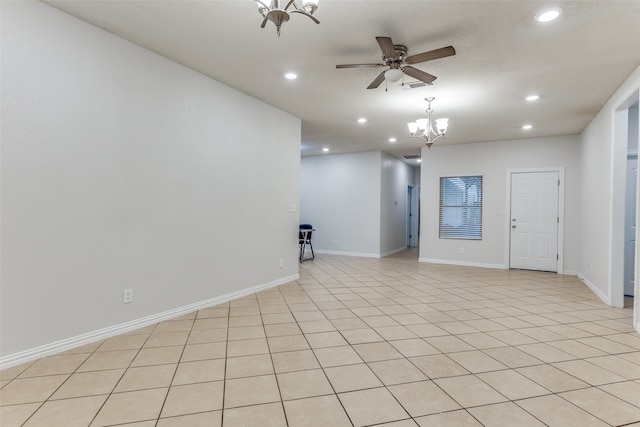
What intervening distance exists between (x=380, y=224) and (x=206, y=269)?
4.87 m

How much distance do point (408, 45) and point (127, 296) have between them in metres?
3.38

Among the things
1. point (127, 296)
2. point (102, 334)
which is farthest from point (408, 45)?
point (102, 334)

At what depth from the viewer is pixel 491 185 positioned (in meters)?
6.67

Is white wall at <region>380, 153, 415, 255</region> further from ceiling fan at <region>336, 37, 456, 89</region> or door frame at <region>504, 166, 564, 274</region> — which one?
ceiling fan at <region>336, 37, 456, 89</region>

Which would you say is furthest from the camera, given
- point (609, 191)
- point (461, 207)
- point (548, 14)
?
point (461, 207)

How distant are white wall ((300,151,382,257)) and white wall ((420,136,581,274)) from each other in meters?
1.15

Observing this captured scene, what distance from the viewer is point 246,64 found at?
331 centimetres

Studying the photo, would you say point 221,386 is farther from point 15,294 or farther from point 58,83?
point 58,83

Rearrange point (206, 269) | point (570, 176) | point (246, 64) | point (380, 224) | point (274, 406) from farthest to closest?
point (380, 224)
point (570, 176)
point (206, 269)
point (246, 64)
point (274, 406)

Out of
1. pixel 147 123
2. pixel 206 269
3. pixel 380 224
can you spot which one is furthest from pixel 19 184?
pixel 380 224

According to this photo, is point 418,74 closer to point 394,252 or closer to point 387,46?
point 387,46

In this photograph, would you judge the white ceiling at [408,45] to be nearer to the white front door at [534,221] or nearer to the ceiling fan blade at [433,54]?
the ceiling fan blade at [433,54]

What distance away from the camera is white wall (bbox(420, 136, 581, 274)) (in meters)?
6.01

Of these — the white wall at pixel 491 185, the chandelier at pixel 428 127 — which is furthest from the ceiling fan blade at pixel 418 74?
the white wall at pixel 491 185
